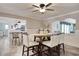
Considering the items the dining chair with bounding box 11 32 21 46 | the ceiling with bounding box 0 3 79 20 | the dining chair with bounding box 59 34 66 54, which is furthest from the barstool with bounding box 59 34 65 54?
the dining chair with bounding box 11 32 21 46

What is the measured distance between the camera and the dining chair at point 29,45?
160 cm

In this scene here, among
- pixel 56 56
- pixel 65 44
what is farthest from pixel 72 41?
pixel 56 56

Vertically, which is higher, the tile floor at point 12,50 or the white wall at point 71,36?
the white wall at point 71,36

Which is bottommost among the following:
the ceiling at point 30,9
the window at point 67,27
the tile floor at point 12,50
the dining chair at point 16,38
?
the tile floor at point 12,50

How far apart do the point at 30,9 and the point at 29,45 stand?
627 mm

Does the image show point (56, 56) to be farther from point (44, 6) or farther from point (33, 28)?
point (44, 6)

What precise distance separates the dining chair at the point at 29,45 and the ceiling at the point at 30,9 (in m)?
0.36

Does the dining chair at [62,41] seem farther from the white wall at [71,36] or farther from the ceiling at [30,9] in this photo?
the ceiling at [30,9]

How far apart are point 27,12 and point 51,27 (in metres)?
0.48

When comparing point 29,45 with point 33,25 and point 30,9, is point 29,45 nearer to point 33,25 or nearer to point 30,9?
point 33,25

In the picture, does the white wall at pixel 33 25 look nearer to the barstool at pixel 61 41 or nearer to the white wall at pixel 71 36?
the white wall at pixel 71 36

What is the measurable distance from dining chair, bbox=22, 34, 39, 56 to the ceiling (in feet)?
1.20

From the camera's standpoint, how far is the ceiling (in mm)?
1559

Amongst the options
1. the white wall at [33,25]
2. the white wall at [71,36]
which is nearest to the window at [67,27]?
the white wall at [71,36]
